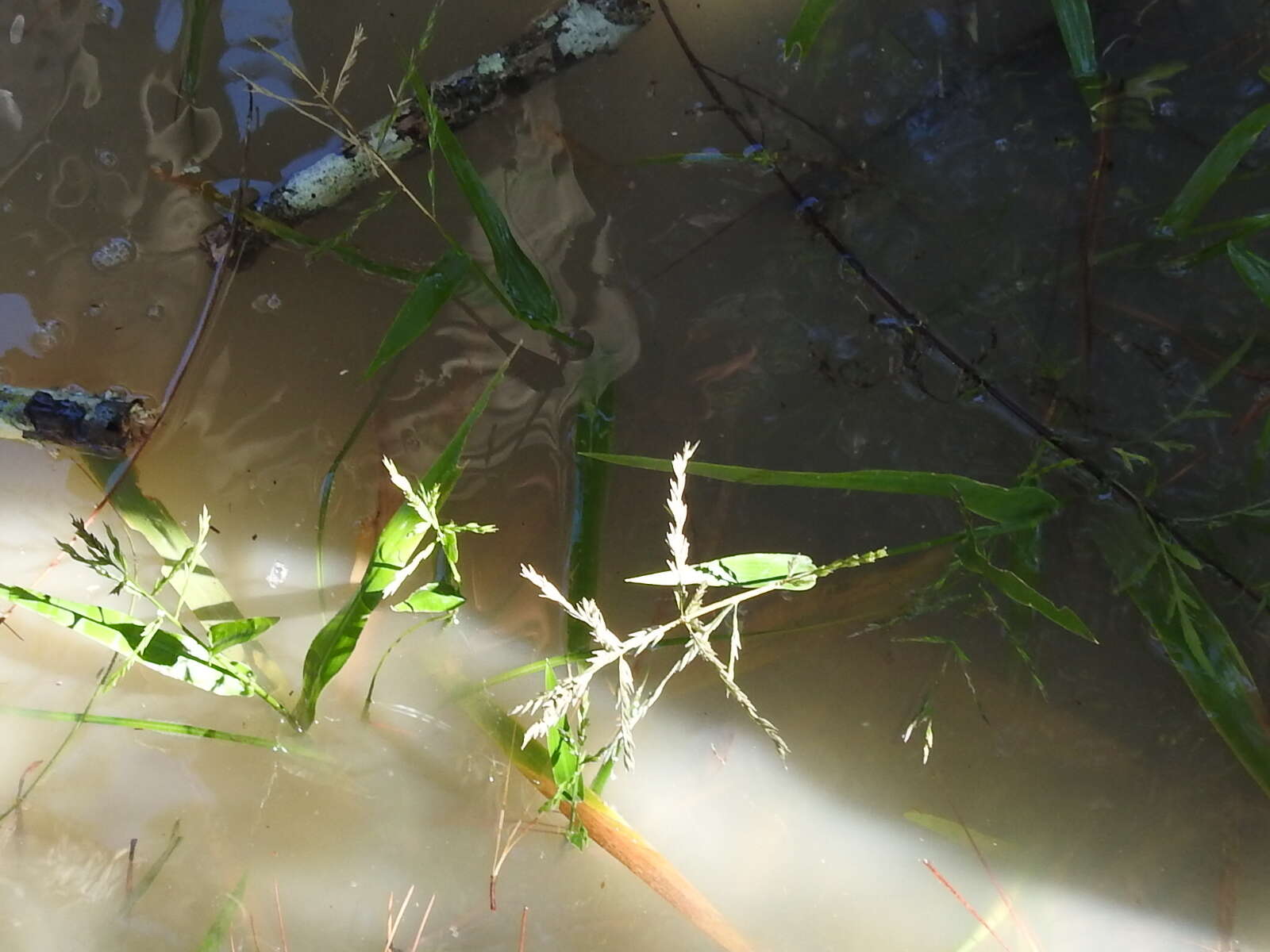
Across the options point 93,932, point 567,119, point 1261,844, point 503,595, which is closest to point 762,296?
point 567,119

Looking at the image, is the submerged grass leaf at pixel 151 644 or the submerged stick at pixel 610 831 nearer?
the submerged grass leaf at pixel 151 644

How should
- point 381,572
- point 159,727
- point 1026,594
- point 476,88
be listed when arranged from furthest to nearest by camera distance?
point 476,88, point 159,727, point 381,572, point 1026,594

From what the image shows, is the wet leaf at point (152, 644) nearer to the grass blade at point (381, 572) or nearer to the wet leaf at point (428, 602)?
the grass blade at point (381, 572)

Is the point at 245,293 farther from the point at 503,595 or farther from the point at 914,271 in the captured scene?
the point at 914,271

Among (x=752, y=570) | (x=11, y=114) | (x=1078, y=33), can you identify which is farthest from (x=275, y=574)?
(x=1078, y=33)

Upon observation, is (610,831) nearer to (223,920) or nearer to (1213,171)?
(223,920)

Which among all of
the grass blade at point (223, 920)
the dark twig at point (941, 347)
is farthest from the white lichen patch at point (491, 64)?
the grass blade at point (223, 920)
